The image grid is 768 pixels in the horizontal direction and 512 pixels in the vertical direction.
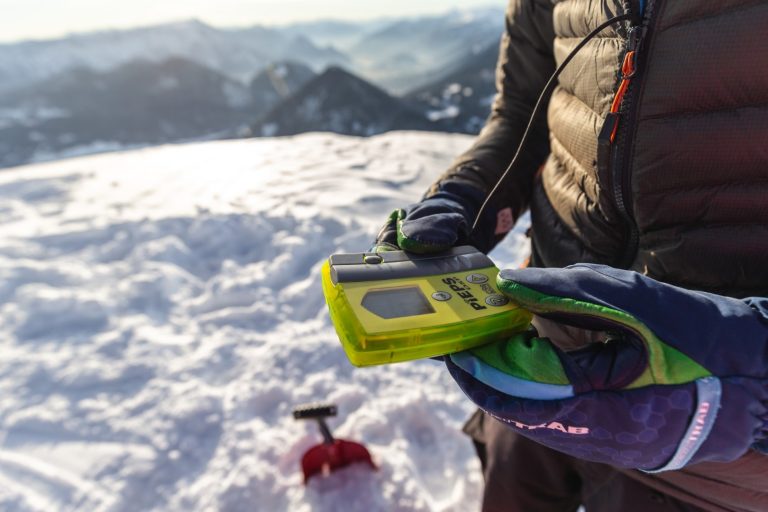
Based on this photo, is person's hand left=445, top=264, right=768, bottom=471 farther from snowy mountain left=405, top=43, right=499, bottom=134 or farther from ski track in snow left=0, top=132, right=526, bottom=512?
Result: snowy mountain left=405, top=43, right=499, bottom=134

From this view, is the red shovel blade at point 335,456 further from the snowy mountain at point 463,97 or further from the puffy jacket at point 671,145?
the snowy mountain at point 463,97

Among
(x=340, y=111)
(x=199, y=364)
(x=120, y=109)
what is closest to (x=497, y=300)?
(x=199, y=364)

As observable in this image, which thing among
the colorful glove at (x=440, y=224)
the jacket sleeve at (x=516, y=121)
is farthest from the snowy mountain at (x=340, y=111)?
the colorful glove at (x=440, y=224)

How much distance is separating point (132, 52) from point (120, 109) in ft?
96.3

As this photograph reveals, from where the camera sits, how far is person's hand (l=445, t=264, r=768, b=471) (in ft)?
2.13

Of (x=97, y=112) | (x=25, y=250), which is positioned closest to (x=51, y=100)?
(x=97, y=112)

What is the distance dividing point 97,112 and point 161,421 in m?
113

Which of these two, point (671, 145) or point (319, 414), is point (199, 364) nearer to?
point (319, 414)

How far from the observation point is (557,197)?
1.11 m

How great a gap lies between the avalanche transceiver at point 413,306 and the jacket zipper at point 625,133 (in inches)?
10.5

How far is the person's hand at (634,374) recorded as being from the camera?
649mm

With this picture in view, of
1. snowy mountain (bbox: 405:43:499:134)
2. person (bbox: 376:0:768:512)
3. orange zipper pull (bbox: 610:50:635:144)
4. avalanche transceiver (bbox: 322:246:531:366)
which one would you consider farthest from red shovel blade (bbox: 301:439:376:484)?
snowy mountain (bbox: 405:43:499:134)

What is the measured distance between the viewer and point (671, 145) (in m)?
0.78

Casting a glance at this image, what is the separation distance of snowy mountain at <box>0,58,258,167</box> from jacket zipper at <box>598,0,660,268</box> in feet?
335
